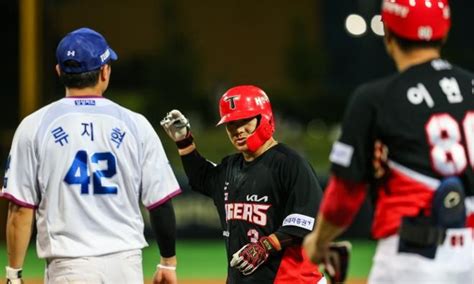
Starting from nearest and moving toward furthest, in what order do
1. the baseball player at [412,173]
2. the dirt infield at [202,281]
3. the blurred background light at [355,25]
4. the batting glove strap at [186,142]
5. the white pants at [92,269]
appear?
1. the baseball player at [412,173]
2. the white pants at [92,269]
3. the batting glove strap at [186,142]
4. the dirt infield at [202,281]
5. the blurred background light at [355,25]

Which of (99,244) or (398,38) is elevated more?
(398,38)

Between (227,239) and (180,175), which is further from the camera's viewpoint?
(180,175)

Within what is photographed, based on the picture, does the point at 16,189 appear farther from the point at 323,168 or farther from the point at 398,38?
the point at 323,168

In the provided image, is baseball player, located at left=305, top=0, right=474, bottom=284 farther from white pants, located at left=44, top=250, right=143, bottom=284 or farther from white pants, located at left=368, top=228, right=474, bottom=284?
white pants, located at left=44, top=250, right=143, bottom=284

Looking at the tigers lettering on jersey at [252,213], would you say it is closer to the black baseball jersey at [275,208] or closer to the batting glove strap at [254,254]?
the black baseball jersey at [275,208]

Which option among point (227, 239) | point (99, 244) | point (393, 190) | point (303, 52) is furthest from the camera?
point (303, 52)

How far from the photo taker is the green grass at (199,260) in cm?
1231

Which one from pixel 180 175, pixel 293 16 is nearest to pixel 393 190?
pixel 180 175

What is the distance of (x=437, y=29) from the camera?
13.2 ft

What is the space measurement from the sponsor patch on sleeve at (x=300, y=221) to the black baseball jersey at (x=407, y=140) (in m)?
1.60

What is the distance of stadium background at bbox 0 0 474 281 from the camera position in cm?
1533

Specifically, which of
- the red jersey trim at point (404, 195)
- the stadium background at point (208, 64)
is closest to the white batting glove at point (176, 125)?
the red jersey trim at point (404, 195)

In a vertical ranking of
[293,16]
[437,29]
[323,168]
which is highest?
[437,29]

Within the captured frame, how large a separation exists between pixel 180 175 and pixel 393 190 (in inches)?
443
